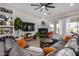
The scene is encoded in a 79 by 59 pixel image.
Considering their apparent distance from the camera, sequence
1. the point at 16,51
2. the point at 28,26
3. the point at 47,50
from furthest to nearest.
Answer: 1. the point at 28,26
2. the point at 47,50
3. the point at 16,51

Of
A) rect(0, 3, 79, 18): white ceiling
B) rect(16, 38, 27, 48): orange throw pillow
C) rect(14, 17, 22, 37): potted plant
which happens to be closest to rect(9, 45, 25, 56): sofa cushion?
rect(16, 38, 27, 48): orange throw pillow

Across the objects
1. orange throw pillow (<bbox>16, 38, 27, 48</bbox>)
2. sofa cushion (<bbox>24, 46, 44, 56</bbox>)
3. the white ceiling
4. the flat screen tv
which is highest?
the white ceiling

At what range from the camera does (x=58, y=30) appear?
2.51 m

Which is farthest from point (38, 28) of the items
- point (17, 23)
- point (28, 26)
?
point (17, 23)

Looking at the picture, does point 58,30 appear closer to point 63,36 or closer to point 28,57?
point 63,36

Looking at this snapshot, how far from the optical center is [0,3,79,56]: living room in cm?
240

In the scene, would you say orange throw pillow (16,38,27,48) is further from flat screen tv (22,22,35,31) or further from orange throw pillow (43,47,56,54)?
orange throw pillow (43,47,56,54)

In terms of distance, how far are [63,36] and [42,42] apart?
0.45 metres

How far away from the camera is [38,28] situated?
256cm

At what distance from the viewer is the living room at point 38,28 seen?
2.40 metres

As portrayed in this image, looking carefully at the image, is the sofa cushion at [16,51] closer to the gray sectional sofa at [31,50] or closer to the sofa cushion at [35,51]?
the gray sectional sofa at [31,50]

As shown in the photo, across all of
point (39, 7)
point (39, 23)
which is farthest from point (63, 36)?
point (39, 7)

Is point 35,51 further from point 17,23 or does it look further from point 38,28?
point 17,23

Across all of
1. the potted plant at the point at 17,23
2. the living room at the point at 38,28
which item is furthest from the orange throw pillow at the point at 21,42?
the potted plant at the point at 17,23
